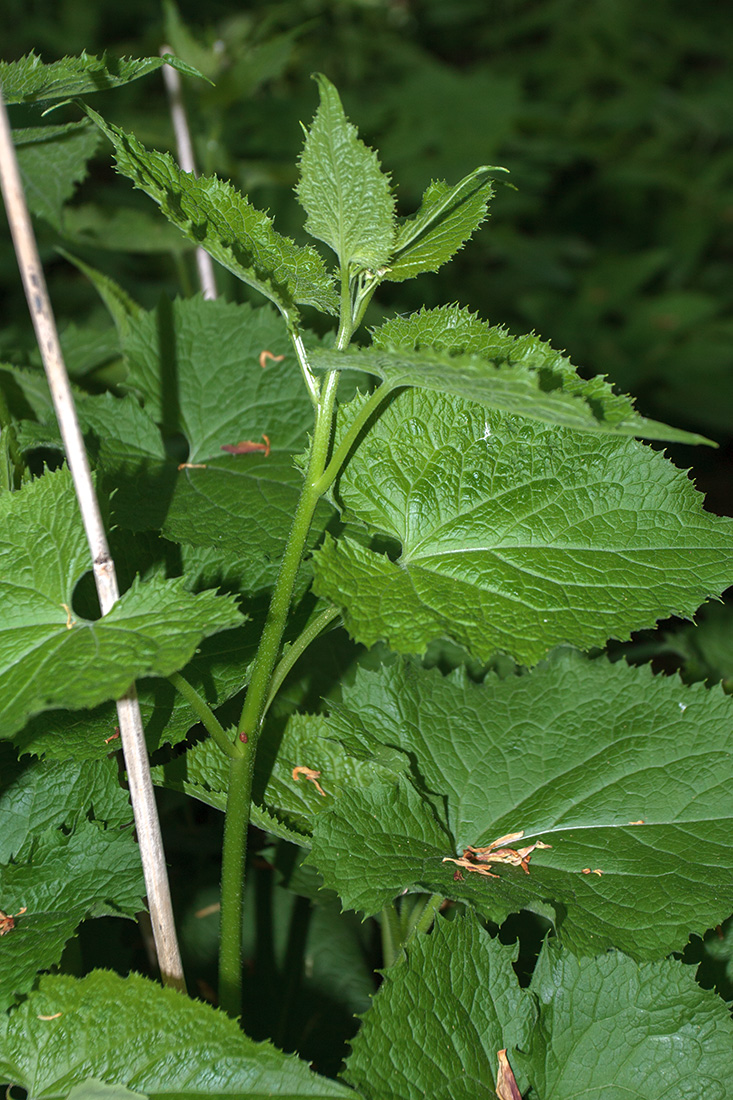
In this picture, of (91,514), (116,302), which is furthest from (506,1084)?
(116,302)

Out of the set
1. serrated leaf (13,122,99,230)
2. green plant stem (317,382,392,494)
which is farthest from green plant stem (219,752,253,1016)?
serrated leaf (13,122,99,230)

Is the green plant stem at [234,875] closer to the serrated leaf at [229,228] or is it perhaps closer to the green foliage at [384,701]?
the green foliage at [384,701]

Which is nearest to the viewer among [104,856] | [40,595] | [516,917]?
[40,595]

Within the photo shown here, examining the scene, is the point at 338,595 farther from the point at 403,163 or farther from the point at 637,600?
the point at 403,163

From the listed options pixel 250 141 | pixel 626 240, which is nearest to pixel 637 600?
pixel 250 141

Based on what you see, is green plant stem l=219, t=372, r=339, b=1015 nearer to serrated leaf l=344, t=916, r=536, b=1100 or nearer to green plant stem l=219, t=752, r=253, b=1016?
green plant stem l=219, t=752, r=253, b=1016

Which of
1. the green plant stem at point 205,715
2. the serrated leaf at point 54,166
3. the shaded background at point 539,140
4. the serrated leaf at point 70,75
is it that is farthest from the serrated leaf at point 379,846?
the shaded background at point 539,140
